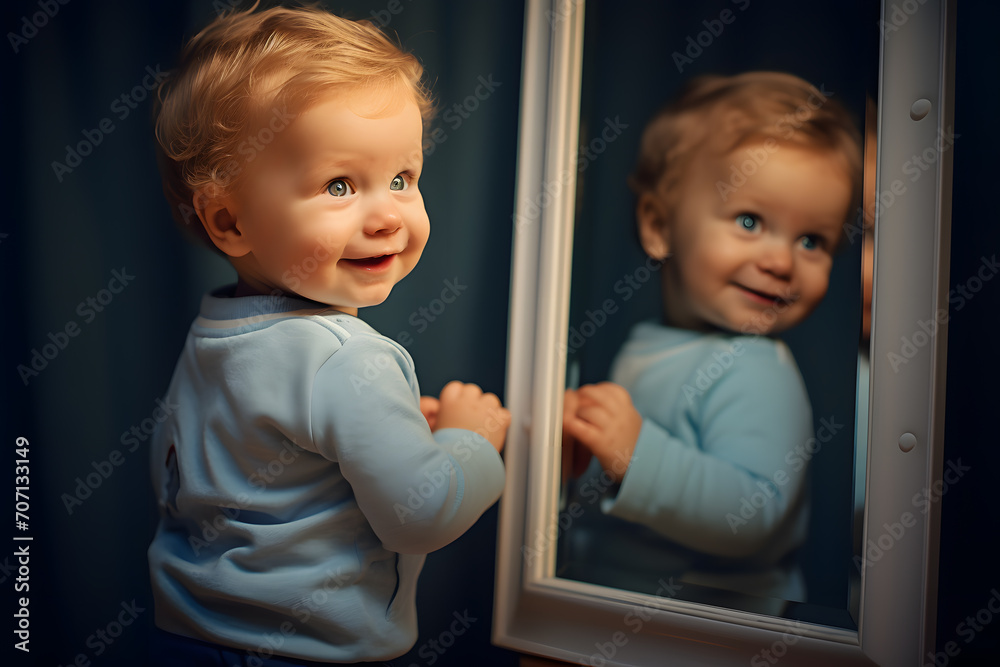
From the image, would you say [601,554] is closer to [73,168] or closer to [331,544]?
[331,544]

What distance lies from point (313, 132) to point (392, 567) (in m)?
0.43

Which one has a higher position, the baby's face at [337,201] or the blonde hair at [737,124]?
the blonde hair at [737,124]

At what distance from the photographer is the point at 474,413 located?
2.43ft

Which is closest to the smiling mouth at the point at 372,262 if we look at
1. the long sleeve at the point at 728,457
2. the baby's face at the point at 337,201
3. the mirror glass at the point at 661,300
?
the baby's face at the point at 337,201

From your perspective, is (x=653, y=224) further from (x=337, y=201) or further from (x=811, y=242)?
(x=337, y=201)

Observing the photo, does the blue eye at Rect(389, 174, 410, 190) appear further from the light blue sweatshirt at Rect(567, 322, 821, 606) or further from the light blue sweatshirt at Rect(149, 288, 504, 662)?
the light blue sweatshirt at Rect(567, 322, 821, 606)

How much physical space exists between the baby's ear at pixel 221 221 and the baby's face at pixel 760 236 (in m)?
0.47

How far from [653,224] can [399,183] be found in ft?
0.93

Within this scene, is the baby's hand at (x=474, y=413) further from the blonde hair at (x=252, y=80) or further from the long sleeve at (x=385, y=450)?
the blonde hair at (x=252, y=80)

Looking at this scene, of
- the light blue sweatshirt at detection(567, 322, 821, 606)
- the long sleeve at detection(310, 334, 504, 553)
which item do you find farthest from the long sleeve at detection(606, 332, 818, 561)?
the long sleeve at detection(310, 334, 504, 553)

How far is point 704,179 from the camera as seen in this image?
28.5 inches

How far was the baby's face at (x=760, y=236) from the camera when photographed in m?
0.68

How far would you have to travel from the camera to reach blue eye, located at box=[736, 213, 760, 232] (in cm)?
70

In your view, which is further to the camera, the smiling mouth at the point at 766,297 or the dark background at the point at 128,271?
the dark background at the point at 128,271
